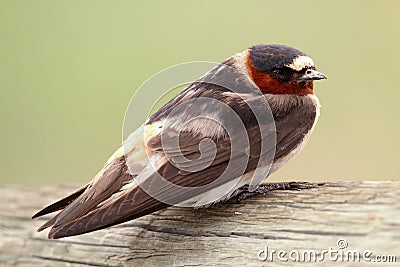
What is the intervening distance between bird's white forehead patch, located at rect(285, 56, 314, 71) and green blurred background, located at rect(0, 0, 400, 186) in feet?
9.23

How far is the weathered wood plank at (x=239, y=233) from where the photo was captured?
2.19 meters

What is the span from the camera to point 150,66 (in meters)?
7.79

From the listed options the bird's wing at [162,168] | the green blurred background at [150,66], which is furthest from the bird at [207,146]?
the green blurred background at [150,66]

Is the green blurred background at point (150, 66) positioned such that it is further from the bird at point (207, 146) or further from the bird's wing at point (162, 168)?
the bird's wing at point (162, 168)

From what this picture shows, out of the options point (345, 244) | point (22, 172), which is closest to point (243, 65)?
point (345, 244)

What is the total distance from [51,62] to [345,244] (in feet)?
21.3

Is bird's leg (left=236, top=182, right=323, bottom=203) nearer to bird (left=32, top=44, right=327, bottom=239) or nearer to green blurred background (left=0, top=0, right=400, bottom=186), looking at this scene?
bird (left=32, top=44, right=327, bottom=239)

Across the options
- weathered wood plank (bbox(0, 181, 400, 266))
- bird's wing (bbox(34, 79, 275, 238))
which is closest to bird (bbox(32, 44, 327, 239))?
bird's wing (bbox(34, 79, 275, 238))

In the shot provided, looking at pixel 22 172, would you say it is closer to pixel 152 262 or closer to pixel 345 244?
pixel 152 262

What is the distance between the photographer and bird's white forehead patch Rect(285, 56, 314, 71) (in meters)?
3.19

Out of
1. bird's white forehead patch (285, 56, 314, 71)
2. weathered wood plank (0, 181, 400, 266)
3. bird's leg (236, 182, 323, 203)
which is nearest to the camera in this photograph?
weathered wood plank (0, 181, 400, 266)

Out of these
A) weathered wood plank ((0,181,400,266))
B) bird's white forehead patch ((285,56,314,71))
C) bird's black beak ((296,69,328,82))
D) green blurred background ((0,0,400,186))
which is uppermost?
bird's white forehead patch ((285,56,314,71))

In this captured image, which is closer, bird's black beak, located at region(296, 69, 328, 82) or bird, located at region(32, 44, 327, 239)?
bird, located at region(32, 44, 327, 239)

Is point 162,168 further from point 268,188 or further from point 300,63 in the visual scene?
point 300,63
